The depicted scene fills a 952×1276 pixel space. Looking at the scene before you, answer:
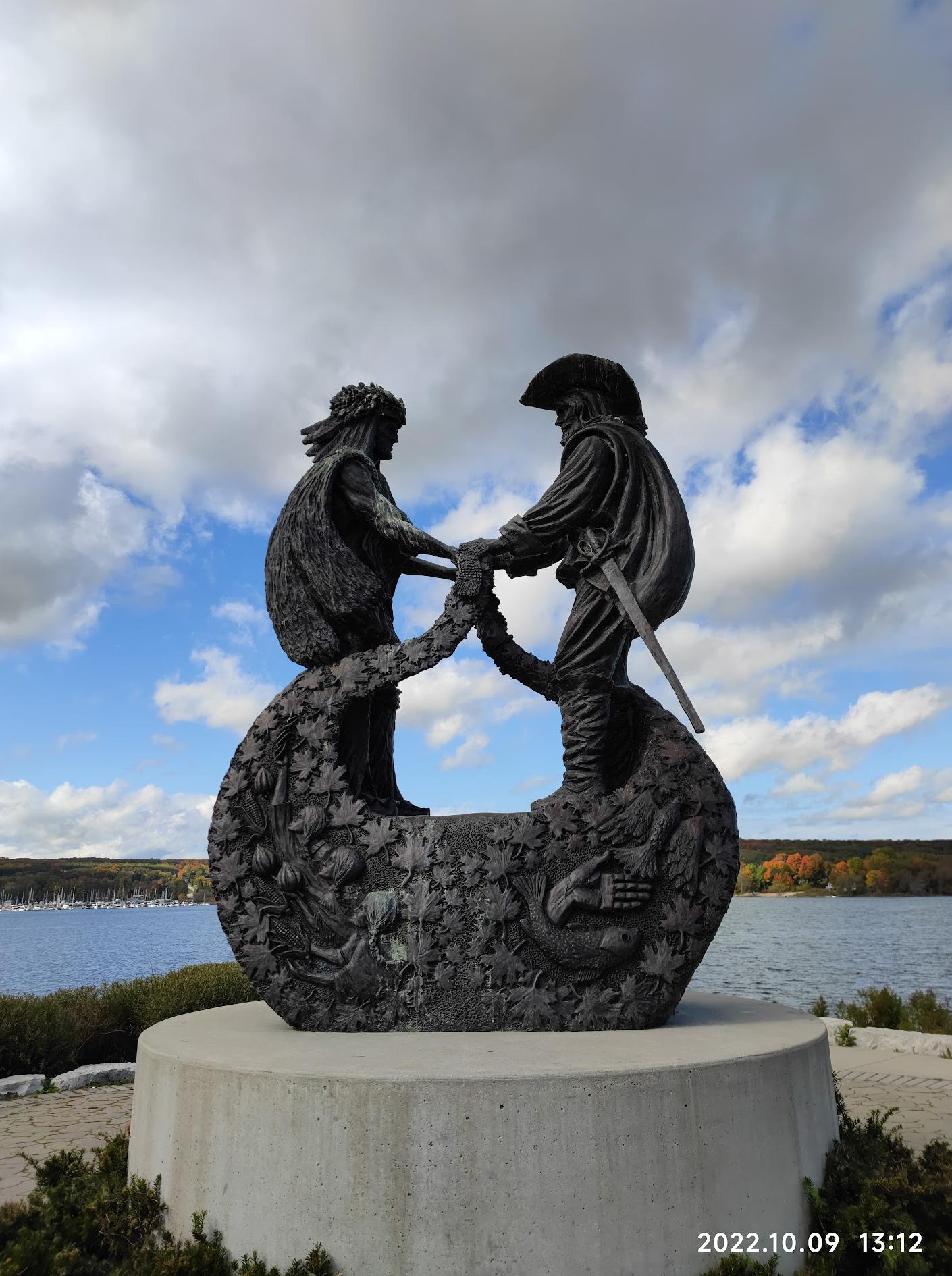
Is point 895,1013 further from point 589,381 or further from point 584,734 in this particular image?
point 589,381

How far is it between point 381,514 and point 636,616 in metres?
1.65

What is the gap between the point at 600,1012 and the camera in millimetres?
4465

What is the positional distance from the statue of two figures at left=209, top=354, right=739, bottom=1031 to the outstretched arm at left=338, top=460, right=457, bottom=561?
0.04 ft

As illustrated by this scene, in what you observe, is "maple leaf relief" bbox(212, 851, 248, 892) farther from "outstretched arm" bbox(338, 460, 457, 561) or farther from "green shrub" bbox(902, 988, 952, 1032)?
"green shrub" bbox(902, 988, 952, 1032)

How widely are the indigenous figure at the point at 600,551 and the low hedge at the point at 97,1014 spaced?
537 cm

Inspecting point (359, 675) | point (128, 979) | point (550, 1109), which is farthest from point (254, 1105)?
point (128, 979)

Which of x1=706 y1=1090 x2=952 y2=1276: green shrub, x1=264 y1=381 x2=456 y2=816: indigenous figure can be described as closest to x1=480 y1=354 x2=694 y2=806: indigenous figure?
x1=264 y1=381 x2=456 y2=816: indigenous figure

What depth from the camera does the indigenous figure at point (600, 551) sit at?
5.07 metres

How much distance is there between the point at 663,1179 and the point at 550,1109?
51cm

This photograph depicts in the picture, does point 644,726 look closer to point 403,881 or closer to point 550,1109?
point 403,881

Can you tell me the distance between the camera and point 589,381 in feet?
18.4

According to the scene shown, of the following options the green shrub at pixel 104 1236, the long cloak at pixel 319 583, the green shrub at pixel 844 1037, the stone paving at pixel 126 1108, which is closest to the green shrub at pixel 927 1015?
the green shrub at pixel 844 1037

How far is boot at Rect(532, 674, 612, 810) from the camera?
4.92 meters

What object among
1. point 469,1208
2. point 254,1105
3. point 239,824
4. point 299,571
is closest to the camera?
point 469,1208
